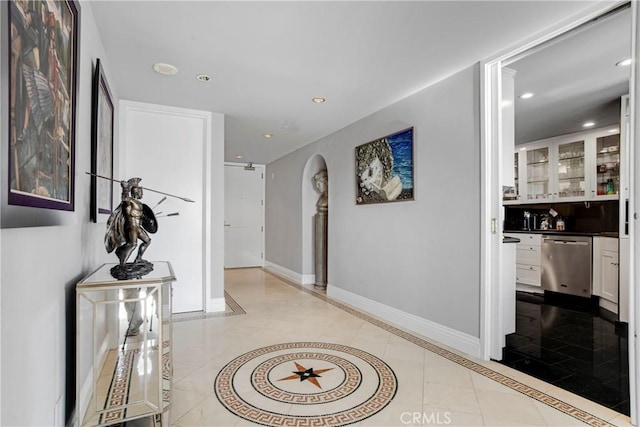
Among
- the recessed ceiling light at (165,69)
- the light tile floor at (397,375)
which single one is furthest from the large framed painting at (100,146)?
the light tile floor at (397,375)

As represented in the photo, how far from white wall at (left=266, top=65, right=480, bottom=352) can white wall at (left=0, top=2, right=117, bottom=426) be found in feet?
8.76

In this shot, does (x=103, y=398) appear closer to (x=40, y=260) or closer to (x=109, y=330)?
(x=109, y=330)

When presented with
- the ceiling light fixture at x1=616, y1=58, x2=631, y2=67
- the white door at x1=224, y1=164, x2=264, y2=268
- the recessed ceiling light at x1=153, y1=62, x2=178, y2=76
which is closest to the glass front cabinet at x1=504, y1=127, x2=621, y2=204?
the ceiling light fixture at x1=616, y1=58, x2=631, y2=67

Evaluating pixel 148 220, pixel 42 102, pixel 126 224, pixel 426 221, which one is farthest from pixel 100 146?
pixel 426 221

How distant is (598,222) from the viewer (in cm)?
503

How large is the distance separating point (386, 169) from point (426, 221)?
31.8 inches

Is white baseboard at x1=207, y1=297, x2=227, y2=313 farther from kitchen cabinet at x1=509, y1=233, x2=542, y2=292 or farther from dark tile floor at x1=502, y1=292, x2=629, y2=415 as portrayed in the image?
kitchen cabinet at x1=509, y1=233, x2=542, y2=292

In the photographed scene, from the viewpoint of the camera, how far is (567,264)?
4734 millimetres

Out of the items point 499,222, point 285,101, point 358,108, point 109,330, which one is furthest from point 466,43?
point 109,330

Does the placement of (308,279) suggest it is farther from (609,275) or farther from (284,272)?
(609,275)

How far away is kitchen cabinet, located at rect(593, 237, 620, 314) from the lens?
3.98m

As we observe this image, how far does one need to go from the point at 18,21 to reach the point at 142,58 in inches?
75.1

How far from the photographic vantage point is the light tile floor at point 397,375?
189 cm

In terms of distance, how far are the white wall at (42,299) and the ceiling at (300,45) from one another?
0.48 m
